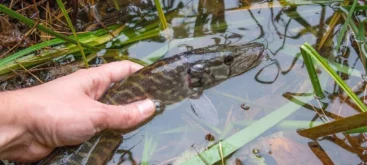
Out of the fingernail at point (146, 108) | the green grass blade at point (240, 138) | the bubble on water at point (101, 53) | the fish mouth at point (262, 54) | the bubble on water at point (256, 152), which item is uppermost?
the bubble on water at point (101, 53)

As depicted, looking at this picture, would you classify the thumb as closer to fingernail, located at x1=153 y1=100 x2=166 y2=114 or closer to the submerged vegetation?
fingernail, located at x1=153 y1=100 x2=166 y2=114

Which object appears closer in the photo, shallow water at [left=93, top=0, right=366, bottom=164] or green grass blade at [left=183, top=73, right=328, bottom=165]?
green grass blade at [left=183, top=73, right=328, bottom=165]

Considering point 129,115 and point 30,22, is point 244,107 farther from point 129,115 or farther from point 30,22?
point 30,22

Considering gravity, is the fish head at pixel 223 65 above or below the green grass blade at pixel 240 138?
above

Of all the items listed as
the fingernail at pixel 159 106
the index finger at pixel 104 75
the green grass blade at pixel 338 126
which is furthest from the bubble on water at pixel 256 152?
the index finger at pixel 104 75

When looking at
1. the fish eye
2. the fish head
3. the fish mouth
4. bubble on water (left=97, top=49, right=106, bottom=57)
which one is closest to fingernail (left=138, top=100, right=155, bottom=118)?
the fish head

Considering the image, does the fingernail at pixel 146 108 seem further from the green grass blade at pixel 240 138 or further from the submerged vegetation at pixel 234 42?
the green grass blade at pixel 240 138

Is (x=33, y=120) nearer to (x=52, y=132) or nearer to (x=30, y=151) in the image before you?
(x=52, y=132)

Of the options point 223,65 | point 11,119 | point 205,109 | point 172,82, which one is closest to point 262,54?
point 223,65
